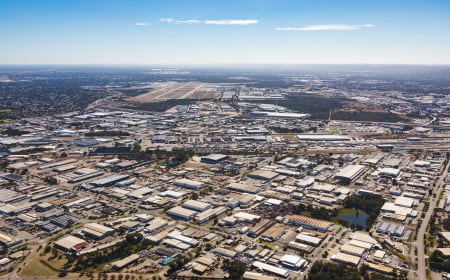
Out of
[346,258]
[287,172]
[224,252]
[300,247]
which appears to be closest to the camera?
[346,258]

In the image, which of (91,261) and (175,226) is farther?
(175,226)

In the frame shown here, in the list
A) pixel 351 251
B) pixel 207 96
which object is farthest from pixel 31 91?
pixel 351 251

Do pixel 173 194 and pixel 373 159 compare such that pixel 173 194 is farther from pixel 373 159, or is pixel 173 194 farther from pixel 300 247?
pixel 373 159

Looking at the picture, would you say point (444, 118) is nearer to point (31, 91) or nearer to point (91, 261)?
point (91, 261)

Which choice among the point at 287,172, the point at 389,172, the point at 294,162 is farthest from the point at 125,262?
the point at 389,172

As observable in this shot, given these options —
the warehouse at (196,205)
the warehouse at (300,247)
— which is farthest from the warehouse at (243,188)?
the warehouse at (300,247)

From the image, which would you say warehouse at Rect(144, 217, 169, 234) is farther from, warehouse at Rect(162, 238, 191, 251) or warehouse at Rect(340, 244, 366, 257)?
warehouse at Rect(340, 244, 366, 257)
